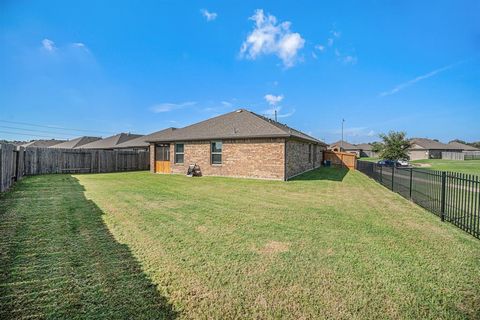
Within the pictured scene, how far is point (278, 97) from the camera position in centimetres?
2536

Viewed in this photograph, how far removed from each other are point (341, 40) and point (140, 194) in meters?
14.2

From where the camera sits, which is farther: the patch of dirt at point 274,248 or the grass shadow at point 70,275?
the patch of dirt at point 274,248

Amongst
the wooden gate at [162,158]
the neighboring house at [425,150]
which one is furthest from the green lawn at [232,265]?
the neighboring house at [425,150]

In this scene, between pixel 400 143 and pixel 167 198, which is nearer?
pixel 167 198

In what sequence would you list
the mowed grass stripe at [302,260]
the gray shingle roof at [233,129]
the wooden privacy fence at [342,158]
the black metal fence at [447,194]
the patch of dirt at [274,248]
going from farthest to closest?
1. the wooden privacy fence at [342,158]
2. the gray shingle roof at [233,129]
3. the black metal fence at [447,194]
4. the patch of dirt at [274,248]
5. the mowed grass stripe at [302,260]

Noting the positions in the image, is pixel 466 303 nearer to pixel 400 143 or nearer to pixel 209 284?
pixel 209 284

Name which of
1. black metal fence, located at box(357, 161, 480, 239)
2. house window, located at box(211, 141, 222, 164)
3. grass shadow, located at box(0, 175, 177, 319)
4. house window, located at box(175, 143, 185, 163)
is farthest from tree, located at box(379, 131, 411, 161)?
grass shadow, located at box(0, 175, 177, 319)

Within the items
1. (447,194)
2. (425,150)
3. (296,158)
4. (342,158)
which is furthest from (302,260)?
(425,150)

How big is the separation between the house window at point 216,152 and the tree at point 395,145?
97.4 ft

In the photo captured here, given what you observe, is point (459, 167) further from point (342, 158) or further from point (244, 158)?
point (244, 158)

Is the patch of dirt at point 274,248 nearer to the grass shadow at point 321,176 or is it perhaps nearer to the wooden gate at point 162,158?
the grass shadow at point 321,176

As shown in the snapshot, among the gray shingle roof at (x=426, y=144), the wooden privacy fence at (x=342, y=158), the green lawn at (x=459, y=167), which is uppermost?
the gray shingle roof at (x=426, y=144)

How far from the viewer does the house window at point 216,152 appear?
15.8 metres

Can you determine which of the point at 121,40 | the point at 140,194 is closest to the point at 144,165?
the point at 121,40
